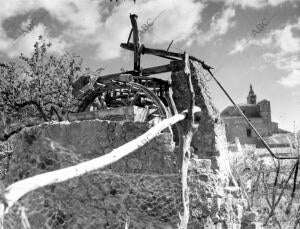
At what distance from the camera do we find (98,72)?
17422 mm

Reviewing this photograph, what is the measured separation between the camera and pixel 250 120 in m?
45.3

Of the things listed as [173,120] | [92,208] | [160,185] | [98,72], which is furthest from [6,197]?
[98,72]

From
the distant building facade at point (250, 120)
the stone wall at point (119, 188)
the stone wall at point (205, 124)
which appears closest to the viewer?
the stone wall at point (119, 188)

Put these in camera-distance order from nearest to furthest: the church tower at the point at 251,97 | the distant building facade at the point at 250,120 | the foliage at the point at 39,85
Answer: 1. the foliage at the point at 39,85
2. the distant building facade at the point at 250,120
3. the church tower at the point at 251,97

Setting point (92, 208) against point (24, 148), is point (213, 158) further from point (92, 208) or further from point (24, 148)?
point (24, 148)

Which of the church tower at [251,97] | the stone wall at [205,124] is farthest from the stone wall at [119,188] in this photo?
the church tower at [251,97]

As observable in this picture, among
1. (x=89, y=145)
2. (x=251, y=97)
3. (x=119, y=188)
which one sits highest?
(x=251, y=97)

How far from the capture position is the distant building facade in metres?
44.5

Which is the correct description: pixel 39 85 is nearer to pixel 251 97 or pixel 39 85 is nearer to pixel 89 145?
pixel 89 145

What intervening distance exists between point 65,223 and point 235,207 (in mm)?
2568

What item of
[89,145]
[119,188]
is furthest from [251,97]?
[119,188]

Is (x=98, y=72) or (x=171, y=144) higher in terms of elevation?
(x=98, y=72)

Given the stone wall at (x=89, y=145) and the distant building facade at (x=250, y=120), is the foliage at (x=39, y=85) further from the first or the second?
the distant building facade at (x=250, y=120)

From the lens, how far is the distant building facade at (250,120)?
4447cm
